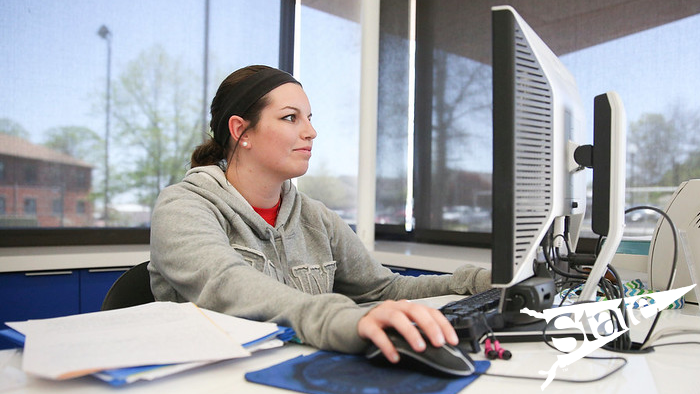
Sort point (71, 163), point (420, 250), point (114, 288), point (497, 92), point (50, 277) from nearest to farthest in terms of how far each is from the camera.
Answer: point (497, 92)
point (114, 288)
point (50, 277)
point (71, 163)
point (420, 250)

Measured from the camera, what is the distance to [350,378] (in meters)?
0.63

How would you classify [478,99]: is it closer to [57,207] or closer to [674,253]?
[674,253]

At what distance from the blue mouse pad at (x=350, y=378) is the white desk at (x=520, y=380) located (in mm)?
16

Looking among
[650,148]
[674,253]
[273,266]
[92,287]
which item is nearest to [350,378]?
[273,266]

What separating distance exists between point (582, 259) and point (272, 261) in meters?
0.67

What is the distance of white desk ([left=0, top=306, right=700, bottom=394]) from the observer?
61cm

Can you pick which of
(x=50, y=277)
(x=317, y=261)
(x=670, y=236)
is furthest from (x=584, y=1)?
(x=50, y=277)

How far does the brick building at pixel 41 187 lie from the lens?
223 centimetres

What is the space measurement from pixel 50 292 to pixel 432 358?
5.73 feet

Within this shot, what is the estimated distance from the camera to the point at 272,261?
4.24 ft

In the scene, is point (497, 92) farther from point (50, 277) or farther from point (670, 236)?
point (50, 277)

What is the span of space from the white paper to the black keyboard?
11.6 inches

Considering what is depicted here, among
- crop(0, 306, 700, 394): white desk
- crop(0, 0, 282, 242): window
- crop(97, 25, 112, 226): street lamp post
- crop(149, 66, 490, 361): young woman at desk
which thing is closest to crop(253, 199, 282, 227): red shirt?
crop(149, 66, 490, 361): young woman at desk

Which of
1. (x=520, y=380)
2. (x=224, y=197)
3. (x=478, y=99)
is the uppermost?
(x=478, y=99)
